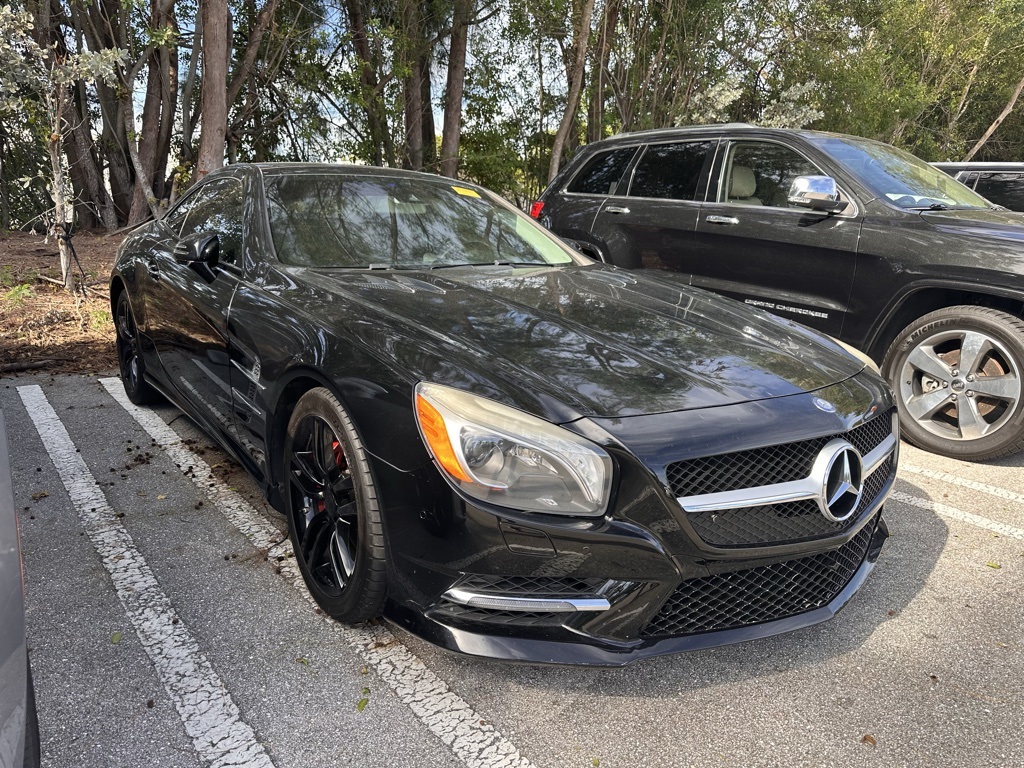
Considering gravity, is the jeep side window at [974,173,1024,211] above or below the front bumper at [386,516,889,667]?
above

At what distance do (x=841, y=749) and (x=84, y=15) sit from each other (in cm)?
1257

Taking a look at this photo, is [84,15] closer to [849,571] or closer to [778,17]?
[849,571]

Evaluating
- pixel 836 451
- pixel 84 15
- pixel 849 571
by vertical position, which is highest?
pixel 84 15

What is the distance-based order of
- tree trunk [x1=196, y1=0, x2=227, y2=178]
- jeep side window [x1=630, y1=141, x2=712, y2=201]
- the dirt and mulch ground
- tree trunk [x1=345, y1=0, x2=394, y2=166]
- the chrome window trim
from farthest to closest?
tree trunk [x1=345, y1=0, x2=394, y2=166] → tree trunk [x1=196, y1=0, x2=227, y2=178] → the dirt and mulch ground → jeep side window [x1=630, y1=141, x2=712, y2=201] → the chrome window trim

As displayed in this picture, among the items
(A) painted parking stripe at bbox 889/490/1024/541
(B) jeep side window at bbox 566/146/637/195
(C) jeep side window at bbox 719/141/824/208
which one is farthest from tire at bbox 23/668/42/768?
(B) jeep side window at bbox 566/146/637/195

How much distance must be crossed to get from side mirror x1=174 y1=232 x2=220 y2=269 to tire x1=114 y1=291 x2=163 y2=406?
1.45 metres

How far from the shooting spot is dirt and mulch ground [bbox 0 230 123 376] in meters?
5.80

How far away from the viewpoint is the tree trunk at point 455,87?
13195 mm

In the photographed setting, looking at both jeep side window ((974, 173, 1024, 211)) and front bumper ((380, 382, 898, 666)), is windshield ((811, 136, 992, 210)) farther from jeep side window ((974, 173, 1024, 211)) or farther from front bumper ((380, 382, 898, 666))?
front bumper ((380, 382, 898, 666))

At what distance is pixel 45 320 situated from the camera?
21.8 feet

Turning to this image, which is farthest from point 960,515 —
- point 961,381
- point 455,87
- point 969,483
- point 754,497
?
point 455,87

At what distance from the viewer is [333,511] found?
2.36m

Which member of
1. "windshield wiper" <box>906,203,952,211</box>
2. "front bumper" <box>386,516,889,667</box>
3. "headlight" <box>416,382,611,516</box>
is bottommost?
"front bumper" <box>386,516,889,667</box>

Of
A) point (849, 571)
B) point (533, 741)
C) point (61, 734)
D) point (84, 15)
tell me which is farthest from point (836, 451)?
point (84, 15)
